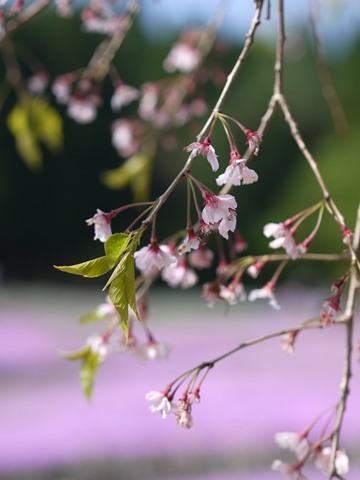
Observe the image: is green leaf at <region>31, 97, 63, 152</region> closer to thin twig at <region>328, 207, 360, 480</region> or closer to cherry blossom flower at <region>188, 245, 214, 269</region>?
cherry blossom flower at <region>188, 245, 214, 269</region>

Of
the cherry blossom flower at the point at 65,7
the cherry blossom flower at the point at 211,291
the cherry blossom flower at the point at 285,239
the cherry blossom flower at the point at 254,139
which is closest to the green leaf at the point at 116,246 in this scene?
the cherry blossom flower at the point at 254,139

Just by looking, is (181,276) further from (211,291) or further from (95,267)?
(95,267)

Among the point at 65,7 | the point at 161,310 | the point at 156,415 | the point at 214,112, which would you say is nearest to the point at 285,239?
the point at 214,112

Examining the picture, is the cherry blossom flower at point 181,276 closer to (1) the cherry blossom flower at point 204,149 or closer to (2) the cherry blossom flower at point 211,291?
(2) the cherry blossom flower at point 211,291

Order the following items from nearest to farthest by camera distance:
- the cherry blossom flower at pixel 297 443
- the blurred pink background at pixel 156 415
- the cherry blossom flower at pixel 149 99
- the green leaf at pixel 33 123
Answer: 1. the cherry blossom flower at pixel 297 443
2. the green leaf at pixel 33 123
3. the cherry blossom flower at pixel 149 99
4. the blurred pink background at pixel 156 415

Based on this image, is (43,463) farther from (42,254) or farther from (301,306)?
(42,254)

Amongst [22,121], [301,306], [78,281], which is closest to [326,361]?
[301,306]
